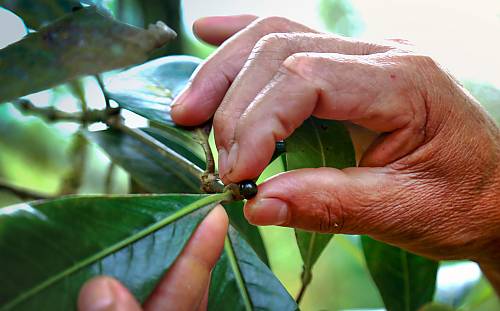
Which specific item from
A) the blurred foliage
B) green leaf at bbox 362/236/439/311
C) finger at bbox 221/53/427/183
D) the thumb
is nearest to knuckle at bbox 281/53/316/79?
Result: finger at bbox 221/53/427/183

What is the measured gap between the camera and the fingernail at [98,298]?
1.63 feet

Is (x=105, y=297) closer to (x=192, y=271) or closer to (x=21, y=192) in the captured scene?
(x=192, y=271)

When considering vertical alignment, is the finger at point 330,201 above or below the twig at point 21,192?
above

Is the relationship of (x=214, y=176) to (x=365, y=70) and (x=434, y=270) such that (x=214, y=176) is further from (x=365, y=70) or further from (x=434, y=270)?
(x=434, y=270)

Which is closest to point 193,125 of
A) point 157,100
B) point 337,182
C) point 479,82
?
point 157,100

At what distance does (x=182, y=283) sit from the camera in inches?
22.4

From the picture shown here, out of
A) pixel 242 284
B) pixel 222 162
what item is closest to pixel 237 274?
pixel 242 284

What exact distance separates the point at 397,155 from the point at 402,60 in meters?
0.11

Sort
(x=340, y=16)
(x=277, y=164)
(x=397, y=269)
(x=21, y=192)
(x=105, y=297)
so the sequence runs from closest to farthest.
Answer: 1. (x=105, y=297)
2. (x=21, y=192)
3. (x=397, y=269)
4. (x=277, y=164)
5. (x=340, y=16)

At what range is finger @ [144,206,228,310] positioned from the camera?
1.86 ft

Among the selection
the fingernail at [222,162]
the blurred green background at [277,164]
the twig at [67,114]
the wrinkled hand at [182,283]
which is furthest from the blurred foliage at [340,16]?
the wrinkled hand at [182,283]

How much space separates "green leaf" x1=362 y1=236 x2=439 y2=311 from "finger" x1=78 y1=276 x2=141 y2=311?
1.90ft

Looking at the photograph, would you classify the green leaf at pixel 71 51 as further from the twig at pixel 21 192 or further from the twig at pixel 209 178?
the twig at pixel 21 192

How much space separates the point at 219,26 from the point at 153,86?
181 millimetres
